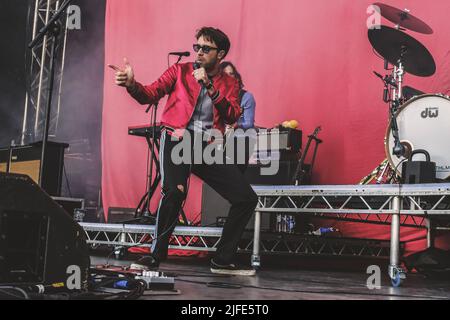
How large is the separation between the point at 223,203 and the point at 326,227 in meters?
0.97

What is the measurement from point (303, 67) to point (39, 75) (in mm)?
3617

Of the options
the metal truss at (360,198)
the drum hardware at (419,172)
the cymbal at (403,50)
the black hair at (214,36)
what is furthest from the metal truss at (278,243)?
the black hair at (214,36)

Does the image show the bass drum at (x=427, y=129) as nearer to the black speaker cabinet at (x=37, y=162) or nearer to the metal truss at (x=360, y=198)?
the metal truss at (x=360, y=198)

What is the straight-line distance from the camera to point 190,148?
341 centimetres

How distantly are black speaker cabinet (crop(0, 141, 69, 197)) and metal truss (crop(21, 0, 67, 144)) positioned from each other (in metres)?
1.24

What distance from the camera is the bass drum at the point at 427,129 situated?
12.6ft

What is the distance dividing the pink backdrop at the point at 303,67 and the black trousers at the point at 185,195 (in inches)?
77.1

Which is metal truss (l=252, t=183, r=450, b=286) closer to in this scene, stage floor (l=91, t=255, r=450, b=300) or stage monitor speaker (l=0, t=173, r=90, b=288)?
stage floor (l=91, t=255, r=450, b=300)

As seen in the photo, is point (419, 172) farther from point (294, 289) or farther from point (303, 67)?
point (303, 67)

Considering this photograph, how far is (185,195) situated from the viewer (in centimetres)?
348

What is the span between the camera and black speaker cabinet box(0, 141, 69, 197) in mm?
5566

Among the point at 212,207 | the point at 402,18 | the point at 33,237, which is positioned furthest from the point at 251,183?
the point at 33,237
